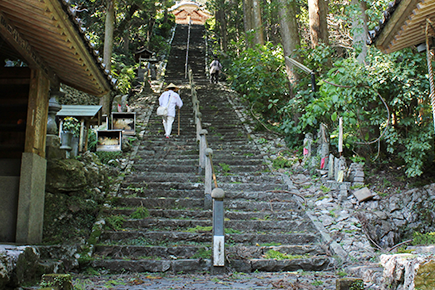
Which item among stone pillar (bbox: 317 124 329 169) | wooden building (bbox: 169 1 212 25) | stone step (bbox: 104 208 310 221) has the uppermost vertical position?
wooden building (bbox: 169 1 212 25)

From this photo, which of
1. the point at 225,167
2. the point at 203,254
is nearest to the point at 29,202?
the point at 203,254

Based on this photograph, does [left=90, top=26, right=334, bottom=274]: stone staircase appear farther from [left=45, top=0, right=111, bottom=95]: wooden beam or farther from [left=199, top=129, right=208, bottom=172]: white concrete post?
[left=45, top=0, right=111, bottom=95]: wooden beam

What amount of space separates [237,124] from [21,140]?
8384 millimetres

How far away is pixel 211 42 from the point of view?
32.7 metres

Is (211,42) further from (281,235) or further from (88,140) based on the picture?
(281,235)

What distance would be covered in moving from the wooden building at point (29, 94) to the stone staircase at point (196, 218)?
1233mm

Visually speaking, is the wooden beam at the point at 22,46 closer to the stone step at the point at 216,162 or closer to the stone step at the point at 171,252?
the stone step at the point at 171,252

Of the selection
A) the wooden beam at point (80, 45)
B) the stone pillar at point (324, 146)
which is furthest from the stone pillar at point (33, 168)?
the stone pillar at point (324, 146)

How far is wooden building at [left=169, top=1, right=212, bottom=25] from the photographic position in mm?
40469

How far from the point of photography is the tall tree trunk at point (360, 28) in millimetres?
8859

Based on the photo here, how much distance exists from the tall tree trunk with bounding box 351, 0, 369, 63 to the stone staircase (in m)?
3.33

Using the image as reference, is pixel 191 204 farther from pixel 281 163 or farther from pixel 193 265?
pixel 281 163

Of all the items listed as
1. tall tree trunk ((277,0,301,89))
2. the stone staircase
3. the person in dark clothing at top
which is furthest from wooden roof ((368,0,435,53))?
the person in dark clothing at top

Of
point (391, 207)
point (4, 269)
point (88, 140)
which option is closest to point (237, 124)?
point (88, 140)
